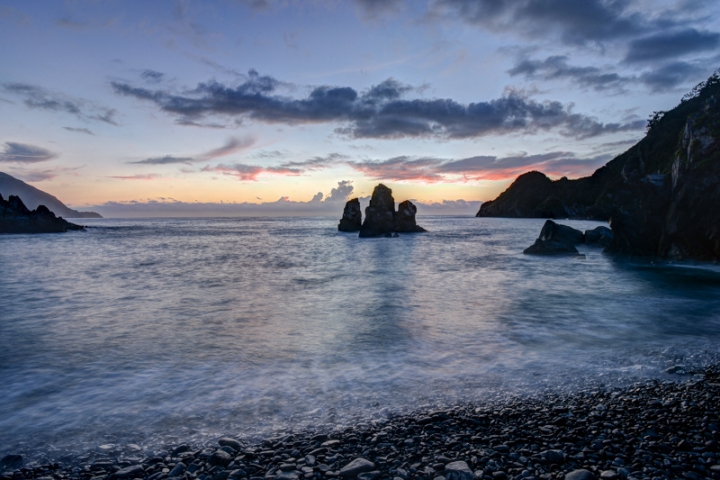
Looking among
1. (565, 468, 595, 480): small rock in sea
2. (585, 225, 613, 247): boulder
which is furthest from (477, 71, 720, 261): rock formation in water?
(565, 468, 595, 480): small rock in sea

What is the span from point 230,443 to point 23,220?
95821mm

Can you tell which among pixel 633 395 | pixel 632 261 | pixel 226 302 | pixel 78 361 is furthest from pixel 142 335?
pixel 632 261

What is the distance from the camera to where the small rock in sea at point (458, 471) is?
14.1ft

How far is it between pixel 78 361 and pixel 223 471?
268 inches

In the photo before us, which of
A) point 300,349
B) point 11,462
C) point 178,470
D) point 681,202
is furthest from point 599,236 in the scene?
point 11,462

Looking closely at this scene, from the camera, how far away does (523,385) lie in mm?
7199

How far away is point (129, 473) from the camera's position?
464 centimetres

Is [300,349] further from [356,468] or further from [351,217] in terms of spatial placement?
[351,217]

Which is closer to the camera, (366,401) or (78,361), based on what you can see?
(366,401)

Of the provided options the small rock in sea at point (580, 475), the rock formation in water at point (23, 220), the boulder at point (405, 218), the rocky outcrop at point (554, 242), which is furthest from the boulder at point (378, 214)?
the rock formation in water at point (23, 220)

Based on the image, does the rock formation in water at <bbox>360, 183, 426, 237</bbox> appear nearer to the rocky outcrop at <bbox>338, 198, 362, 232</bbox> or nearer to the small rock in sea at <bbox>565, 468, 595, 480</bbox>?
the rocky outcrop at <bbox>338, 198, 362, 232</bbox>

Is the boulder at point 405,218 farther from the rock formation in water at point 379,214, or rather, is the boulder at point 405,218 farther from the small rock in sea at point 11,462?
the small rock in sea at point 11,462

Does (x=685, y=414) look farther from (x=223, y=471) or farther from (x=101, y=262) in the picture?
(x=101, y=262)

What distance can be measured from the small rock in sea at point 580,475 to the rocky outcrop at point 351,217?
6807cm
